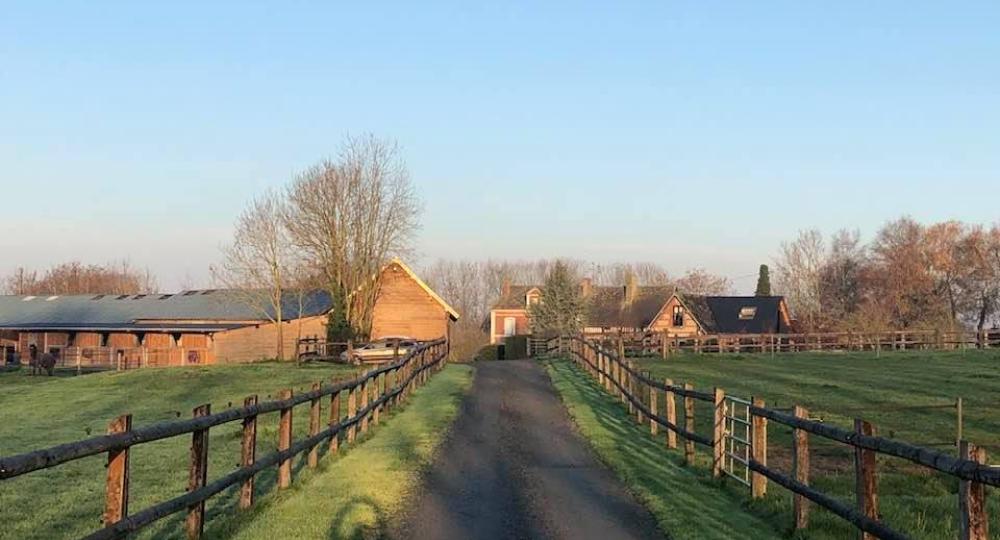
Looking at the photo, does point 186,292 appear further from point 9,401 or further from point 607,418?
point 607,418

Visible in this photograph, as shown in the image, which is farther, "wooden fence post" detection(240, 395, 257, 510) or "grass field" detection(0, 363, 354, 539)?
"grass field" detection(0, 363, 354, 539)

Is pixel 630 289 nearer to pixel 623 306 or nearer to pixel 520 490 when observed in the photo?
pixel 623 306

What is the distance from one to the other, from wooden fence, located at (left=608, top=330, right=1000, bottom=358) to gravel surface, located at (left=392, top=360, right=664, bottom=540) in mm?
33889

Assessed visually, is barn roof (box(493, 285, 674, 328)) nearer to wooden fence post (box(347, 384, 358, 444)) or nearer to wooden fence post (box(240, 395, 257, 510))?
wooden fence post (box(347, 384, 358, 444))

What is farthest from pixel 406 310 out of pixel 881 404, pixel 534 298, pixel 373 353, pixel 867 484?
pixel 867 484

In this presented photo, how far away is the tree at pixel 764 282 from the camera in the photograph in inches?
4060

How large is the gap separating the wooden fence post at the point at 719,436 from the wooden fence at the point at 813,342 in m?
39.3

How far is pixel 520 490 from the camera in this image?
1215 centimetres

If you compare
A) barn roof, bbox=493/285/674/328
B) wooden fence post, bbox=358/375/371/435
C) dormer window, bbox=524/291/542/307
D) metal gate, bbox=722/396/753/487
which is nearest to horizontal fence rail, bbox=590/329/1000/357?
dormer window, bbox=524/291/542/307

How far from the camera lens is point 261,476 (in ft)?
45.1

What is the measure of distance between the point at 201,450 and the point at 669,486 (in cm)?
606

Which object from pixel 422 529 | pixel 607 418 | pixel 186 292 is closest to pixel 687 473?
pixel 422 529

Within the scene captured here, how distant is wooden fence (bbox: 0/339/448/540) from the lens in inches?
253

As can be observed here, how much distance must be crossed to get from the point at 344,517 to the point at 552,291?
Answer: 60.1m
